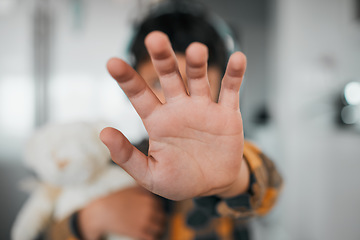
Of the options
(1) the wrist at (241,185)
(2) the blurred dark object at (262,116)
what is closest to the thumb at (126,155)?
(1) the wrist at (241,185)

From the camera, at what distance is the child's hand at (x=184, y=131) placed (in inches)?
7.3

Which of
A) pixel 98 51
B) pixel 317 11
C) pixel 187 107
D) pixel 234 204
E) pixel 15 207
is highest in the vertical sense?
pixel 317 11

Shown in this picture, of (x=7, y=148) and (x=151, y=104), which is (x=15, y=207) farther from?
(x=151, y=104)

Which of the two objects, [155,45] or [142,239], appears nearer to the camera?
[155,45]

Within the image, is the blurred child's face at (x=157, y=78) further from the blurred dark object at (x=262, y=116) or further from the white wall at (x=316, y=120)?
the blurred dark object at (x=262, y=116)

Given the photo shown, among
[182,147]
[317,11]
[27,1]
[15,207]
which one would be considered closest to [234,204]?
[182,147]

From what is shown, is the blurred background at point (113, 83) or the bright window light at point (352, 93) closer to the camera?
the bright window light at point (352, 93)

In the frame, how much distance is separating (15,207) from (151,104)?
1.17 meters

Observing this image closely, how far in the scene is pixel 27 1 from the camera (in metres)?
1.15

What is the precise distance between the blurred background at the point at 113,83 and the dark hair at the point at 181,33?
489 millimetres

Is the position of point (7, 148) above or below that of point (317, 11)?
below

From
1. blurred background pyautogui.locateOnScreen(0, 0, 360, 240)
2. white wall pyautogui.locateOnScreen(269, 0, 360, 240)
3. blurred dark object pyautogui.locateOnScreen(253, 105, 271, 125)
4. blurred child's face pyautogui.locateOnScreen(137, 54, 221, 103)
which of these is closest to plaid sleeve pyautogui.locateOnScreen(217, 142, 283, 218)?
blurred child's face pyautogui.locateOnScreen(137, 54, 221, 103)

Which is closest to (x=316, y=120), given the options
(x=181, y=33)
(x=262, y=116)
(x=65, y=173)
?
(x=262, y=116)

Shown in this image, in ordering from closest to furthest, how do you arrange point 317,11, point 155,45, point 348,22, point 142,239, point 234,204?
1. point 155,45
2. point 234,204
3. point 142,239
4. point 348,22
5. point 317,11
